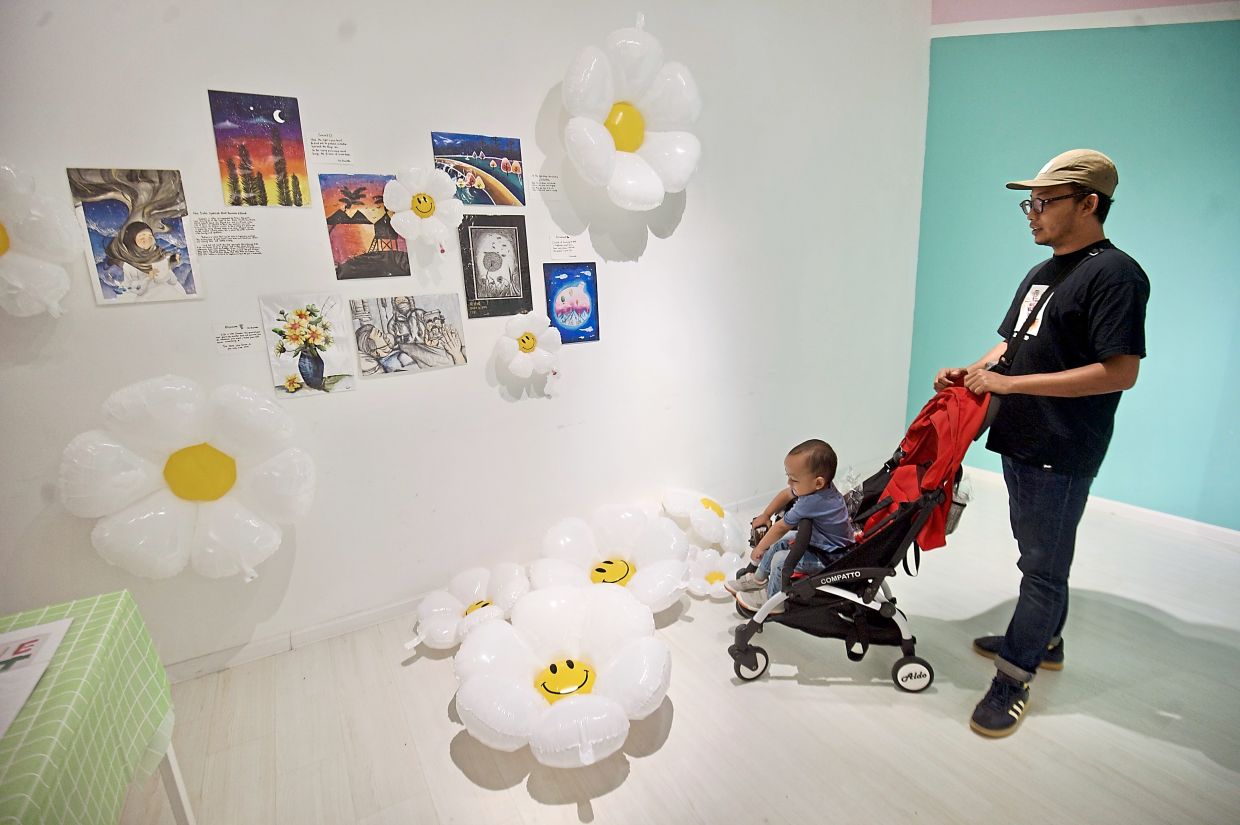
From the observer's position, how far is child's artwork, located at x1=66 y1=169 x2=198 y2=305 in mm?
1776

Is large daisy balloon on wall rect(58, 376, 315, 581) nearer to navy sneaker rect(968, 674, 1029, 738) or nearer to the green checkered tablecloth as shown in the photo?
the green checkered tablecloth

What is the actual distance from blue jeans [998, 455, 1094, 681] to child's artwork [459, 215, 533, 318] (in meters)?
1.92

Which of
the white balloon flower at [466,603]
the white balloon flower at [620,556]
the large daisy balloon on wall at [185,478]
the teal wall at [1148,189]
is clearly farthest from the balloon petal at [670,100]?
the teal wall at [1148,189]

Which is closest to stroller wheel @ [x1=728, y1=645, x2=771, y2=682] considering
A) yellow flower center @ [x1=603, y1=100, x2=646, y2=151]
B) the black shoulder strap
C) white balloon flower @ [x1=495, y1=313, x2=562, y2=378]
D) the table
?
the black shoulder strap

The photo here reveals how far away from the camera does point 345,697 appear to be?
6.81 ft

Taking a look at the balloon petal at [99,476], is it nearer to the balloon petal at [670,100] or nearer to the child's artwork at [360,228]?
the child's artwork at [360,228]

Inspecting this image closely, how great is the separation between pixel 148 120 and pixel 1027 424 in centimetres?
285

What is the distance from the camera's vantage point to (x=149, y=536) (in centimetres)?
179

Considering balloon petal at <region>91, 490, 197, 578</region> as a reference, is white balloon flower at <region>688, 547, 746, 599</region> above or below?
below

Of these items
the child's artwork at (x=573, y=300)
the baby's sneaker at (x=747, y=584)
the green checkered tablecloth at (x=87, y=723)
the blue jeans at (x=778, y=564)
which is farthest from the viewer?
the child's artwork at (x=573, y=300)

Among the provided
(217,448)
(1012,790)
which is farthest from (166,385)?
(1012,790)

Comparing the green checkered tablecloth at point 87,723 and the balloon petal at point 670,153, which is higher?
the balloon petal at point 670,153

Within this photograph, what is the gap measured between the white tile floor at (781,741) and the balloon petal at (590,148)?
1.88 metres

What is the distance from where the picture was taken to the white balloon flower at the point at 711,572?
260 cm
